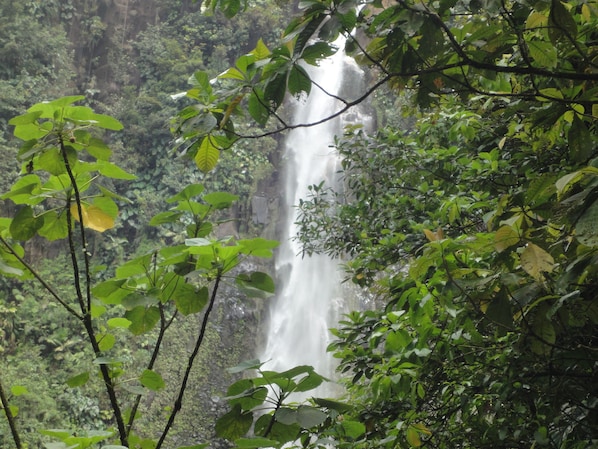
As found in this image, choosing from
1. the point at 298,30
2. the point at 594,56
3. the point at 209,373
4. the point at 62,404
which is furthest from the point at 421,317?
→ the point at 209,373

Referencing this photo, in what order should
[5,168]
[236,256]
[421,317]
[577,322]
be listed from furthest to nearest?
1. [5,168]
2. [421,317]
3. [577,322]
4. [236,256]

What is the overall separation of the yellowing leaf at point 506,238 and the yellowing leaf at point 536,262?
5 cm

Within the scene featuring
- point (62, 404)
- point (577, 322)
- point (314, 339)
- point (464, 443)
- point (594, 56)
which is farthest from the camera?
point (314, 339)

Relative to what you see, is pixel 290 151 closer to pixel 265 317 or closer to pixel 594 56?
pixel 265 317

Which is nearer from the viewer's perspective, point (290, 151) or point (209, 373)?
point (209, 373)

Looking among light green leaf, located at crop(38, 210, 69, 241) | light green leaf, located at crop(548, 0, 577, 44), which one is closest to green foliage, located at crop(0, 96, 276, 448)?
light green leaf, located at crop(38, 210, 69, 241)

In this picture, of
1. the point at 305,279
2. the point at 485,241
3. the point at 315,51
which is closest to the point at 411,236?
the point at 485,241

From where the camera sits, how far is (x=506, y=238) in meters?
0.99

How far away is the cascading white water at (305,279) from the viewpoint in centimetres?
1054

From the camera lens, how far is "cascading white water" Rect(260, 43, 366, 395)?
10.5 meters

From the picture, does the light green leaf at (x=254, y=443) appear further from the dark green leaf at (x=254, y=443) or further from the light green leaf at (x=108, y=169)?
the light green leaf at (x=108, y=169)

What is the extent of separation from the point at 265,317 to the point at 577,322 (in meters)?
9.70

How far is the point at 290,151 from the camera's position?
488 inches

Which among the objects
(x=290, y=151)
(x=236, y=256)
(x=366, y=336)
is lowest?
(x=236, y=256)
